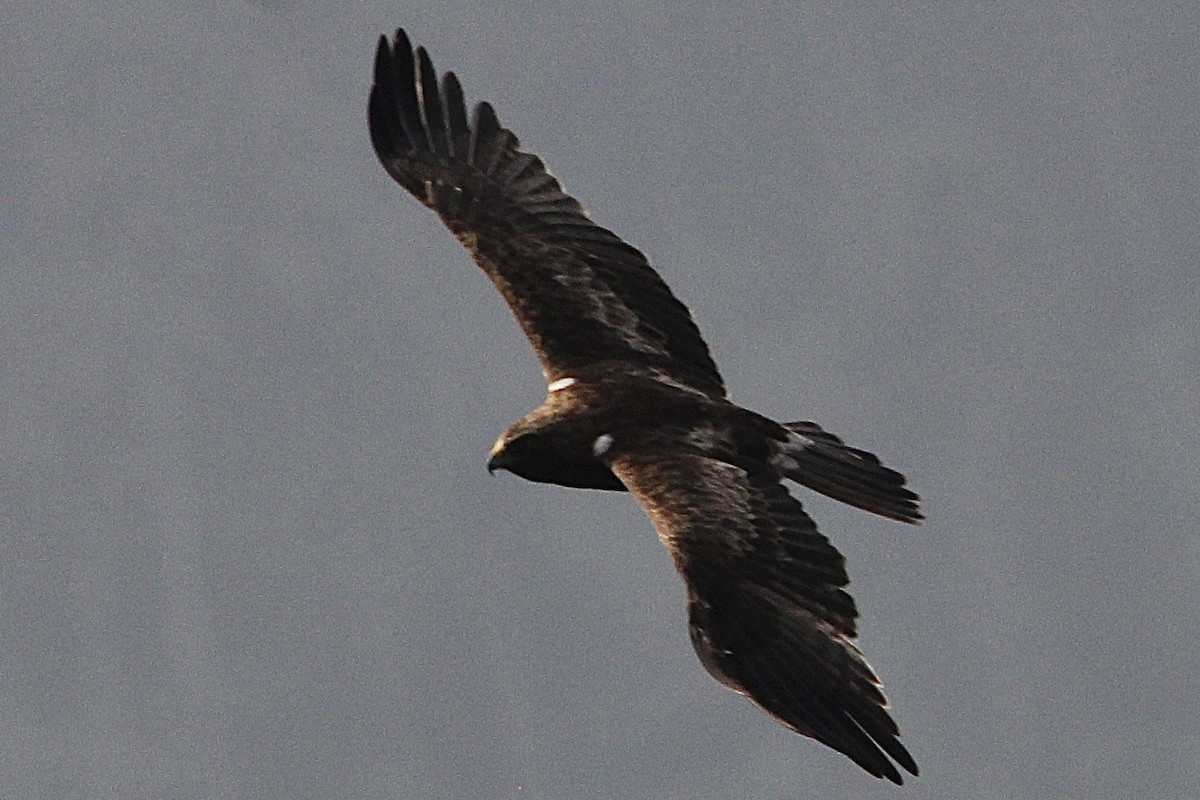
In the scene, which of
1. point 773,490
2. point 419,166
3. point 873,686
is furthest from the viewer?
point 419,166

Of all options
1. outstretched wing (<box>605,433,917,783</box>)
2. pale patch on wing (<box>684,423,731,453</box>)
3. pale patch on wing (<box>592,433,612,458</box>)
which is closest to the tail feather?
pale patch on wing (<box>684,423,731,453</box>)

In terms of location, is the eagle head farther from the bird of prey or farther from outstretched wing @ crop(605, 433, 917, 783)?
outstretched wing @ crop(605, 433, 917, 783)

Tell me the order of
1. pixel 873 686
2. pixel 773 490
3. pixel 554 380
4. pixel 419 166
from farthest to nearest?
pixel 419 166 < pixel 554 380 < pixel 773 490 < pixel 873 686

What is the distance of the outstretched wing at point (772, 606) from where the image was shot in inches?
749

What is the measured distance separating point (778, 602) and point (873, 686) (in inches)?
35.4

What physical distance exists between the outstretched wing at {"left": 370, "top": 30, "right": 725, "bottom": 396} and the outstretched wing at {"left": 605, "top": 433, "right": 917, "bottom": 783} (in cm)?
215

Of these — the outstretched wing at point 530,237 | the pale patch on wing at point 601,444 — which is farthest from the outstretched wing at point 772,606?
the outstretched wing at point 530,237

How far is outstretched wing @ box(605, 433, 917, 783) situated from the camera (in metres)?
19.0

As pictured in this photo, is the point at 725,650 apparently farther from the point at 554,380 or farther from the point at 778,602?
the point at 554,380

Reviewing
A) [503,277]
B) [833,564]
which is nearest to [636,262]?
[503,277]

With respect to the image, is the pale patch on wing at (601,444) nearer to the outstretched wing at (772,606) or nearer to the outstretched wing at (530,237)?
the outstretched wing at (772,606)

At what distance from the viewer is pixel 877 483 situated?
2170 cm

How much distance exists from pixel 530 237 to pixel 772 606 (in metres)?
4.84

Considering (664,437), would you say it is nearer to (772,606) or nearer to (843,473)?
(843,473)
